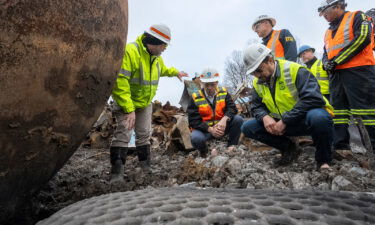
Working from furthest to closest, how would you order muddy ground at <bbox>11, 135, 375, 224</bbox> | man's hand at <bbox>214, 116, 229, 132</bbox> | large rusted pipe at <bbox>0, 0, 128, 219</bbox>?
man's hand at <bbox>214, 116, 229, 132</bbox> → muddy ground at <bbox>11, 135, 375, 224</bbox> → large rusted pipe at <bbox>0, 0, 128, 219</bbox>

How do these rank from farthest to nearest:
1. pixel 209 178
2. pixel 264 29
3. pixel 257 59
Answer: pixel 264 29, pixel 257 59, pixel 209 178

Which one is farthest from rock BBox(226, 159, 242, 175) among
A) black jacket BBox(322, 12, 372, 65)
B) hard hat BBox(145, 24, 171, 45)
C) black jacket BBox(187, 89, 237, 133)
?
black jacket BBox(322, 12, 372, 65)

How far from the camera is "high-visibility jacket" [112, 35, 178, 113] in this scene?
2994 millimetres

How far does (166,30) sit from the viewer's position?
3.39 m

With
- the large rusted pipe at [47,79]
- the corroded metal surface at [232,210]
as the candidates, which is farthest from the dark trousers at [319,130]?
the large rusted pipe at [47,79]

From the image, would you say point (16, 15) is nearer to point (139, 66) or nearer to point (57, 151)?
point (57, 151)

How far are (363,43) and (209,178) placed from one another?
2.41m

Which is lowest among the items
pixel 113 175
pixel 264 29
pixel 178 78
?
pixel 113 175

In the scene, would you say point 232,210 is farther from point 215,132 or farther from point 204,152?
point 204,152

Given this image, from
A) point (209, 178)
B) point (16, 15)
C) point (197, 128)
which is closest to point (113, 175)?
point (209, 178)

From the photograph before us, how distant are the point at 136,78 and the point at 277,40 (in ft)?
8.33

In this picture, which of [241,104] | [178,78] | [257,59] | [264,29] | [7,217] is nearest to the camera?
[7,217]

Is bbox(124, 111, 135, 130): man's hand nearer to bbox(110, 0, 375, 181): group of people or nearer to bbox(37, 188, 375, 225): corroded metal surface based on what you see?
bbox(110, 0, 375, 181): group of people

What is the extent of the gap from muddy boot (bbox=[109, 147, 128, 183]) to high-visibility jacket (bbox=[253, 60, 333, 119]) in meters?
1.78
